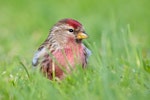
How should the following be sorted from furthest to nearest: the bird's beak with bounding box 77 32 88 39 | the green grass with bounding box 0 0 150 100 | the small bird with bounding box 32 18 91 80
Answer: the bird's beak with bounding box 77 32 88 39 < the small bird with bounding box 32 18 91 80 < the green grass with bounding box 0 0 150 100

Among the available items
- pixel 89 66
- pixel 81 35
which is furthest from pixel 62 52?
pixel 81 35

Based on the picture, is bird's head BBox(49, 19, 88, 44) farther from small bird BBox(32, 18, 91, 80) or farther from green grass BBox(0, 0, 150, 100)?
green grass BBox(0, 0, 150, 100)

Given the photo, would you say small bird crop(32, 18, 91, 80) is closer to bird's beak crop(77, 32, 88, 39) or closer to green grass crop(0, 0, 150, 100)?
bird's beak crop(77, 32, 88, 39)

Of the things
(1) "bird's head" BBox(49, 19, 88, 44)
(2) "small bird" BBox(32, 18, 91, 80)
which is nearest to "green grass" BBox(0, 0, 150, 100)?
(2) "small bird" BBox(32, 18, 91, 80)

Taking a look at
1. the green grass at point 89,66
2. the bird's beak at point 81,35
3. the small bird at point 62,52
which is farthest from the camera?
the bird's beak at point 81,35

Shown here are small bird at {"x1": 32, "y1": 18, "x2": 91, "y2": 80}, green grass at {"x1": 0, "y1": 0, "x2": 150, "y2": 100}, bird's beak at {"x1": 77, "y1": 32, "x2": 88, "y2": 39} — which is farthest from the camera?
bird's beak at {"x1": 77, "y1": 32, "x2": 88, "y2": 39}

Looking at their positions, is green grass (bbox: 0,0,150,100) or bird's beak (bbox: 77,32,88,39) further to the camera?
bird's beak (bbox: 77,32,88,39)

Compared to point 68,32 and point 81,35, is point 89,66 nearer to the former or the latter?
point 81,35

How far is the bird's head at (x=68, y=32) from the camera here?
761 cm

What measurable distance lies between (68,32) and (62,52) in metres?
0.57

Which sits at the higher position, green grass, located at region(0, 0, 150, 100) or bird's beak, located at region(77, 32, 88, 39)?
bird's beak, located at region(77, 32, 88, 39)

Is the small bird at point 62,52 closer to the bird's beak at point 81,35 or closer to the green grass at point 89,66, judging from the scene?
the bird's beak at point 81,35

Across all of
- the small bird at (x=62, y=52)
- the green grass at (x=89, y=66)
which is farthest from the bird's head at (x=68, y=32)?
the green grass at (x=89, y=66)

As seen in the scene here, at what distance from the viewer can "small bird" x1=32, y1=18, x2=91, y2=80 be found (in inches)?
272
